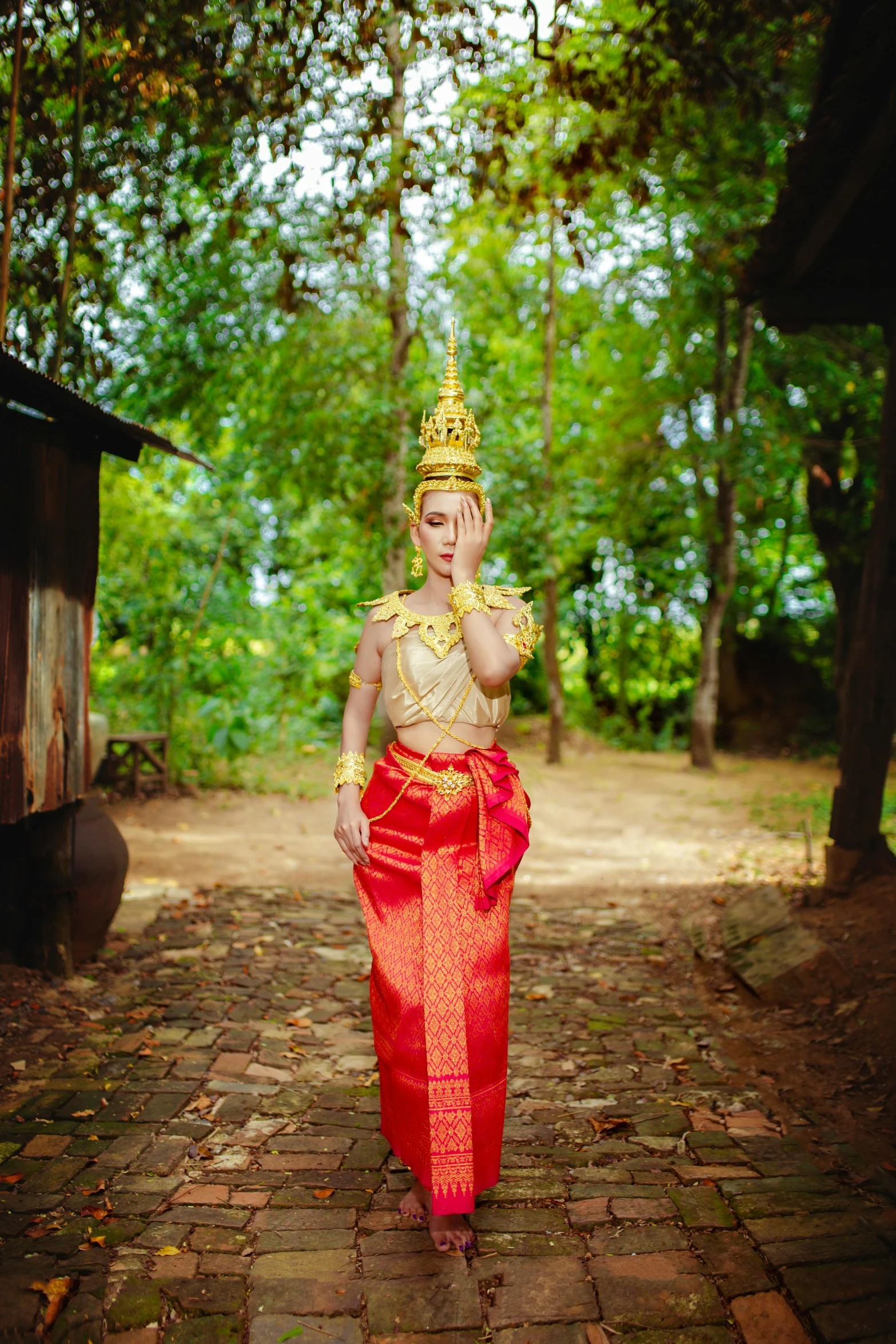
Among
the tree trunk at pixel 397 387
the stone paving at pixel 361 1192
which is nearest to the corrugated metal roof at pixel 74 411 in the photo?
the stone paving at pixel 361 1192

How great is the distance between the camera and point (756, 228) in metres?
5.36

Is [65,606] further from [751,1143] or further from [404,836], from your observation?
[751,1143]

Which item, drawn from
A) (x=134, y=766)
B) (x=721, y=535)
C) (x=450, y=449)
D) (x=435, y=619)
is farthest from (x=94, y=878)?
(x=721, y=535)

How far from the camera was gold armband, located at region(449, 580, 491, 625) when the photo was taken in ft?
8.75

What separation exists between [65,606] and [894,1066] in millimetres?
4288

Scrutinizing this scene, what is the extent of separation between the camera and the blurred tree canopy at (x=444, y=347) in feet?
19.1

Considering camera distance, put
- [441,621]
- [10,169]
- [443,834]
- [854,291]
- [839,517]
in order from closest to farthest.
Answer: [443,834], [441,621], [10,169], [854,291], [839,517]

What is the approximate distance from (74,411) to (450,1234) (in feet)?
12.1

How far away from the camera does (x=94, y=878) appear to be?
15.5 feet

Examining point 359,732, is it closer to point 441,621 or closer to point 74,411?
point 441,621

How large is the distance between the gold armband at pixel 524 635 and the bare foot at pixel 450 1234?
5.36 ft

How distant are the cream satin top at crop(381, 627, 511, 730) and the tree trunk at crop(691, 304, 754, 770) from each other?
392 inches

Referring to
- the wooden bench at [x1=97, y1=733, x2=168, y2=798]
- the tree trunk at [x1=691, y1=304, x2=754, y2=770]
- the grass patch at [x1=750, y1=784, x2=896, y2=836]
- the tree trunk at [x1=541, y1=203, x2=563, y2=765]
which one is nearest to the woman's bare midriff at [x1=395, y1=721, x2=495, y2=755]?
the grass patch at [x1=750, y1=784, x2=896, y2=836]

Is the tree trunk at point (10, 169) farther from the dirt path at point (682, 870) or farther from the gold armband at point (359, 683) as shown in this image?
the dirt path at point (682, 870)
